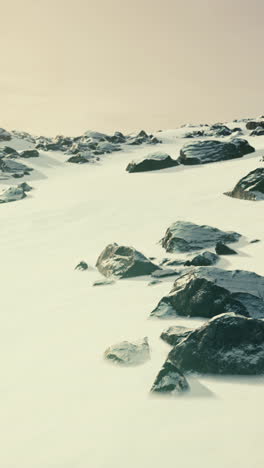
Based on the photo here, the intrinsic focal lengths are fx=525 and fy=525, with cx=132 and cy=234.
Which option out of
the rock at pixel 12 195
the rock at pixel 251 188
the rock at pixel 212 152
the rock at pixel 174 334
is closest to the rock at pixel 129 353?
the rock at pixel 174 334

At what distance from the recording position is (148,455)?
244cm

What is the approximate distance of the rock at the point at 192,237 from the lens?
6449mm

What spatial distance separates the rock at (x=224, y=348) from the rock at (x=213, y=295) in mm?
525

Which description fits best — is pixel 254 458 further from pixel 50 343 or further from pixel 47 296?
pixel 47 296

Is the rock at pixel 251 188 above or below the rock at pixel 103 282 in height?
above

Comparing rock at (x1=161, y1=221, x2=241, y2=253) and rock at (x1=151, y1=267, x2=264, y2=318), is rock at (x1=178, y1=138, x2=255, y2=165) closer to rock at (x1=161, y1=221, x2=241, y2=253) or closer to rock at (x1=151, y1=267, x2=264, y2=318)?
rock at (x1=161, y1=221, x2=241, y2=253)

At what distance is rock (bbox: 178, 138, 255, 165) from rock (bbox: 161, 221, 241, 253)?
937 cm

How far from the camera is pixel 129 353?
11.6 feet

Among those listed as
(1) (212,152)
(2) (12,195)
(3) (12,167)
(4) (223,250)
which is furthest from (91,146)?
(4) (223,250)

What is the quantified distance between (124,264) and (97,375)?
2.39 metres

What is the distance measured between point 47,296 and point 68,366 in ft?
5.57

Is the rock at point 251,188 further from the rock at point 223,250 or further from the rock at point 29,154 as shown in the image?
the rock at point 29,154

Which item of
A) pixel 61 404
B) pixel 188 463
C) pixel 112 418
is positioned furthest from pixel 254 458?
pixel 61 404

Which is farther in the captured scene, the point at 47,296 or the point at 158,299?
the point at 47,296
